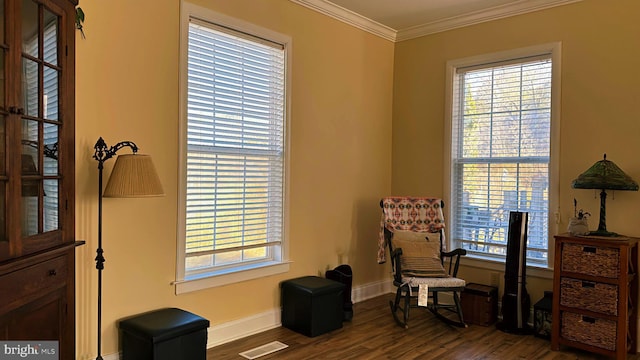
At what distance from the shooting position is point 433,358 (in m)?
3.34

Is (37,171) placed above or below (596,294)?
above

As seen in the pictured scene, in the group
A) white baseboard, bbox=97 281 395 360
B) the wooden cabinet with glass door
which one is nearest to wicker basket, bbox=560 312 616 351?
white baseboard, bbox=97 281 395 360

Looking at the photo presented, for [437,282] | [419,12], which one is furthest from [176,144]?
[419,12]

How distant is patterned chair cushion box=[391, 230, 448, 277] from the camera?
4109 millimetres

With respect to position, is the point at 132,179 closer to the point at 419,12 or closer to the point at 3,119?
the point at 3,119

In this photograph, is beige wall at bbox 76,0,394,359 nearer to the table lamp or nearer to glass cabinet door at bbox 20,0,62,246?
glass cabinet door at bbox 20,0,62,246

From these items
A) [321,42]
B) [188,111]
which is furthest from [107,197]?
[321,42]

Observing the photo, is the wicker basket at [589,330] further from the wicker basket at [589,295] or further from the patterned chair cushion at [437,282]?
the patterned chair cushion at [437,282]

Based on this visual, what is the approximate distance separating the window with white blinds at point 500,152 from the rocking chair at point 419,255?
1.15 feet

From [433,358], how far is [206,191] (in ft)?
6.54

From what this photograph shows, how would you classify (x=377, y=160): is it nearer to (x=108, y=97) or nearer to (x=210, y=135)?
(x=210, y=135)

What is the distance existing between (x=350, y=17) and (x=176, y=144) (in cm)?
220

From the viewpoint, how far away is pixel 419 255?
4.23m

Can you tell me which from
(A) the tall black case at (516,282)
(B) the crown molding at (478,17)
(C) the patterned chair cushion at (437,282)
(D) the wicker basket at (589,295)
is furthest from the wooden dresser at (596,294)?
(B) the crown molding at (478,17)
